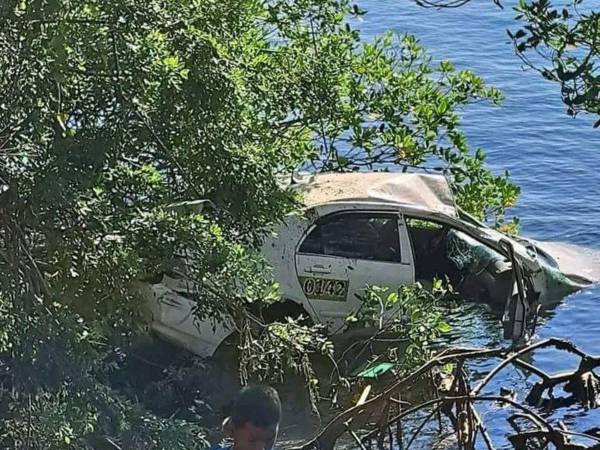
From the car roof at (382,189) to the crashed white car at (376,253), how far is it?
10 mm

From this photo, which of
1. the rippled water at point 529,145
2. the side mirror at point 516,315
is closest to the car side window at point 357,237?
the side mirror at point 516,315

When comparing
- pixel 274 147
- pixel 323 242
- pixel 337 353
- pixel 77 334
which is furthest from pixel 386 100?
pixel 77 334

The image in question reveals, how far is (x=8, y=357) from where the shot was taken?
610 centimetres

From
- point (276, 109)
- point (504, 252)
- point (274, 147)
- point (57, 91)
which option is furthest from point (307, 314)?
point (57, 91)

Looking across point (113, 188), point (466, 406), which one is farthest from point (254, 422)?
point (466, 406)

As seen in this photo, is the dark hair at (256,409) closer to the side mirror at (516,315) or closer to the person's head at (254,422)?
the person's head at (254,422)

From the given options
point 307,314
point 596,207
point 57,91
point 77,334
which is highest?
point 57,91

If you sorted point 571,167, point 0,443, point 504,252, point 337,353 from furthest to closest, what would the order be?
point 571,167
point 504,252
point 337,353
point 0,443

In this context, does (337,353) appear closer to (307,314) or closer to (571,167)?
(307,314)

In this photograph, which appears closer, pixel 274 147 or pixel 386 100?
pixel 274 147

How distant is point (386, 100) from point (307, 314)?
90.9 inches

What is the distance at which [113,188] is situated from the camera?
6.32m

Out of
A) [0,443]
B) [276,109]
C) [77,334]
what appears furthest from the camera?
[276,109]

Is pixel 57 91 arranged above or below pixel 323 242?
above
